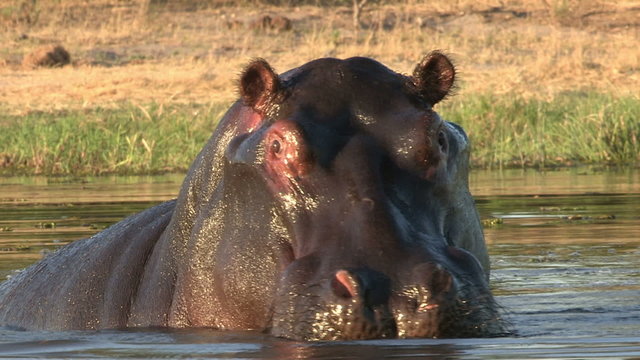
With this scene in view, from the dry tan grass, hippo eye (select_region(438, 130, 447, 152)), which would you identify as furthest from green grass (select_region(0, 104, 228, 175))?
hippo eye (select_region(438, 130, 447, 152))

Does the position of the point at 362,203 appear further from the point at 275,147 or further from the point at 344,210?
the point at 275,147

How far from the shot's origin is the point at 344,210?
3.82m

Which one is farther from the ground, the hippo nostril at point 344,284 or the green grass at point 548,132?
the hippo nostril at point 344,284

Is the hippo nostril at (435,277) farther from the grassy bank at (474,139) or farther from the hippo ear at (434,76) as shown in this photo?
the grassy bank at (474,139)

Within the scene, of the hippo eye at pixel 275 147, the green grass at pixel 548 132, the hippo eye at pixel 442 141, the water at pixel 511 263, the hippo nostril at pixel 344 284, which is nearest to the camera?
the hippo nostril at pixel 344 284

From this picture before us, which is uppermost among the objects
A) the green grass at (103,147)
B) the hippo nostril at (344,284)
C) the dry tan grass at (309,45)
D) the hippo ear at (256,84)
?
the hippo ear at (256,84)

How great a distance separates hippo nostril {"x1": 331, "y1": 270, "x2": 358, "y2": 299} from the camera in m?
3.56

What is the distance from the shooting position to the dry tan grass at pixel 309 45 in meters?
19.9

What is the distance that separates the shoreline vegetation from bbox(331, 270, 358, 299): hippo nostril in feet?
33.6

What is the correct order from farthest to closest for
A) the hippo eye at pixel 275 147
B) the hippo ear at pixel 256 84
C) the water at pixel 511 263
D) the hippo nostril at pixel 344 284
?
the hippo ear at pixel 256 84 < the hippo eye at pixel 275 147 < the water at pixel 511 263 < the hippo nostril at pixel 344 284

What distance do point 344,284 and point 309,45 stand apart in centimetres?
2035

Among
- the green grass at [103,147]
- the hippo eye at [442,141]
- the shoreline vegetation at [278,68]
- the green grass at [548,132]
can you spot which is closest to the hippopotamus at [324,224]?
the hippo eye at [442,141]

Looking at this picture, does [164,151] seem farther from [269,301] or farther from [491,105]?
[269,301]

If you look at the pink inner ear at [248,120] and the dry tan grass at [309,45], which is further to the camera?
the dry tan grass at [309,45]
